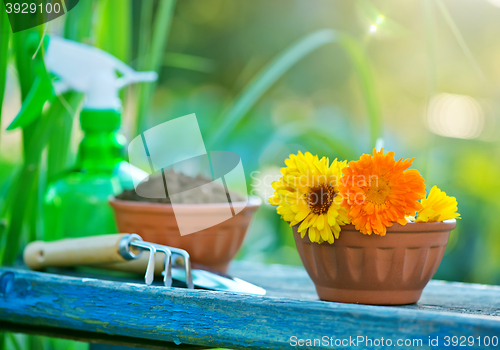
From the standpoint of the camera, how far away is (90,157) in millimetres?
541

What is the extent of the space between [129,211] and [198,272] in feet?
0.30

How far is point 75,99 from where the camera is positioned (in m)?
0.60

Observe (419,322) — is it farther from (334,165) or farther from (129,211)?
(129,211)

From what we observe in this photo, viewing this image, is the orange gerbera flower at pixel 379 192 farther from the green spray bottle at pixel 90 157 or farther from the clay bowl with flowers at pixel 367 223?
the green spray bottle at pixel 90 157

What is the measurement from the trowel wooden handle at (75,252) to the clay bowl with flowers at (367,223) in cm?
16

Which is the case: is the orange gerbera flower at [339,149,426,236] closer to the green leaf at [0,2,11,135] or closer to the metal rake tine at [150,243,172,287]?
the metal rake tine at [150,243,172,287]

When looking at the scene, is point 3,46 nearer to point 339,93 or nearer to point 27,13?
point 27,13

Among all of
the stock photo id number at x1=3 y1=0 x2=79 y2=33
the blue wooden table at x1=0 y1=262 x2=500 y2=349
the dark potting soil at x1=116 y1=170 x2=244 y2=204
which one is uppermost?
the stock photo id number at x1=3 y1=0 x2=79 y2=33

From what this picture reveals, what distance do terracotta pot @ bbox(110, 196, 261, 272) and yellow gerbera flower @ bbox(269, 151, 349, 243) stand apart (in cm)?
12

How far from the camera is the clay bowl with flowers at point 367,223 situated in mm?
329

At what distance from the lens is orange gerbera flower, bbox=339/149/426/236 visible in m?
0.33

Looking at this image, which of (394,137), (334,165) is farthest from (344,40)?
(394,137)

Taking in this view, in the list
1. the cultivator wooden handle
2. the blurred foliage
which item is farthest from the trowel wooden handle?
the blurred foliage

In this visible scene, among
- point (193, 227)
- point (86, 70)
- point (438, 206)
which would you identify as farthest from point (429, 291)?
point (86, 70)
